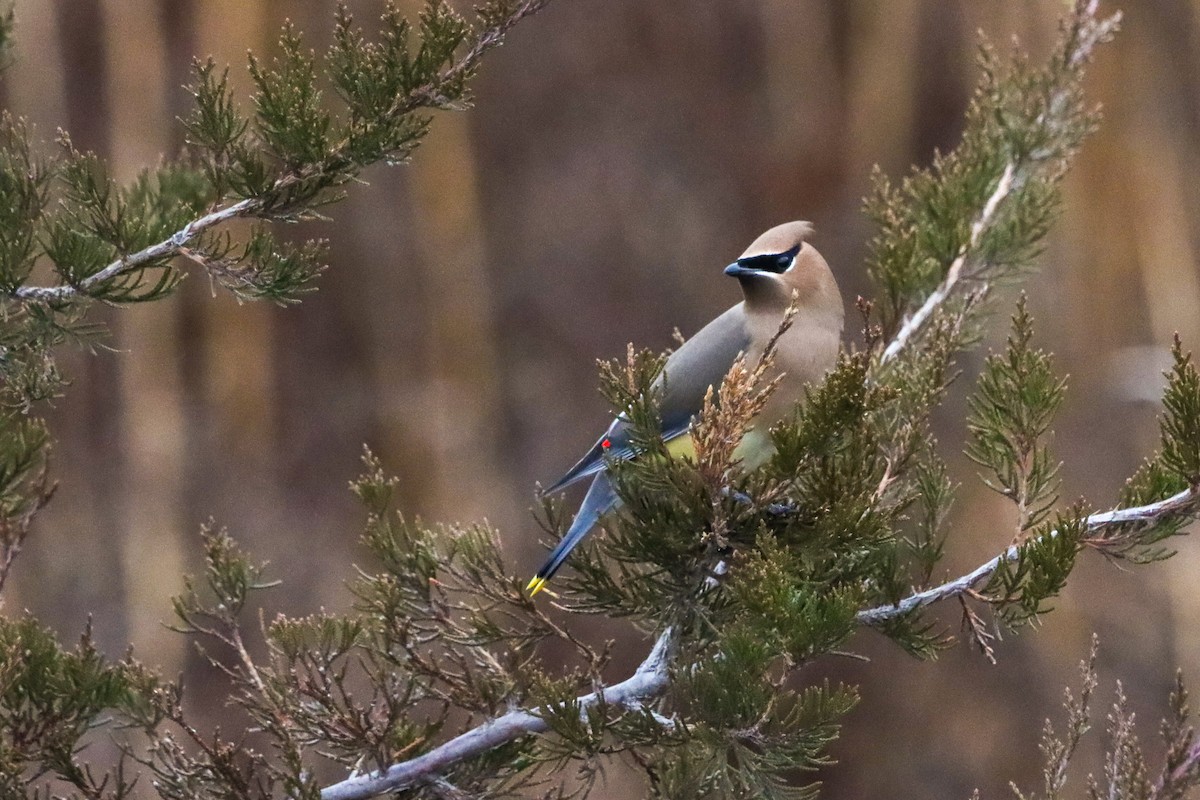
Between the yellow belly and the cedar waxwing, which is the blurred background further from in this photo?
the yellow belly

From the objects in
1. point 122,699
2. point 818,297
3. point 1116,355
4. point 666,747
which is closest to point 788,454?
point 666,747

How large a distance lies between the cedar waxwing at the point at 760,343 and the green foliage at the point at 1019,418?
58cm

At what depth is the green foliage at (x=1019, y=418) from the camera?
5.57ft

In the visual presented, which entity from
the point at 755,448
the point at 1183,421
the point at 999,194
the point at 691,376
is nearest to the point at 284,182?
the point at 755,448

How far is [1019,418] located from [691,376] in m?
0.89

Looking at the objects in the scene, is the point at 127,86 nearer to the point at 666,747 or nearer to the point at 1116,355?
the point at 1116,355

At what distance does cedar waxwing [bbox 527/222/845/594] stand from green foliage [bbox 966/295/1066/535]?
22.7 inches

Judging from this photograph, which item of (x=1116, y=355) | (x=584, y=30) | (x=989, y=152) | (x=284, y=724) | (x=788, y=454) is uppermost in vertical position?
(x=584, y=30)

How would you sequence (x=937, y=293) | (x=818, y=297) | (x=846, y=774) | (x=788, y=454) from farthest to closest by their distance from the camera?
(x=846, y=774) → (x=818, y=297) → (x=937, y=293) → (x=788, y=454)

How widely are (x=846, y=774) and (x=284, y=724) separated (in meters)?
4.10

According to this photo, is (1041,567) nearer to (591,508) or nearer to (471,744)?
(471,744)

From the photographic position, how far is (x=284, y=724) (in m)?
1.65

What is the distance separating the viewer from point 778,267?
2.65m

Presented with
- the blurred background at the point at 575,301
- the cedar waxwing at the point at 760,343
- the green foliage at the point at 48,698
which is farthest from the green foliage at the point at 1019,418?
the blurred background at the point at 575,301
